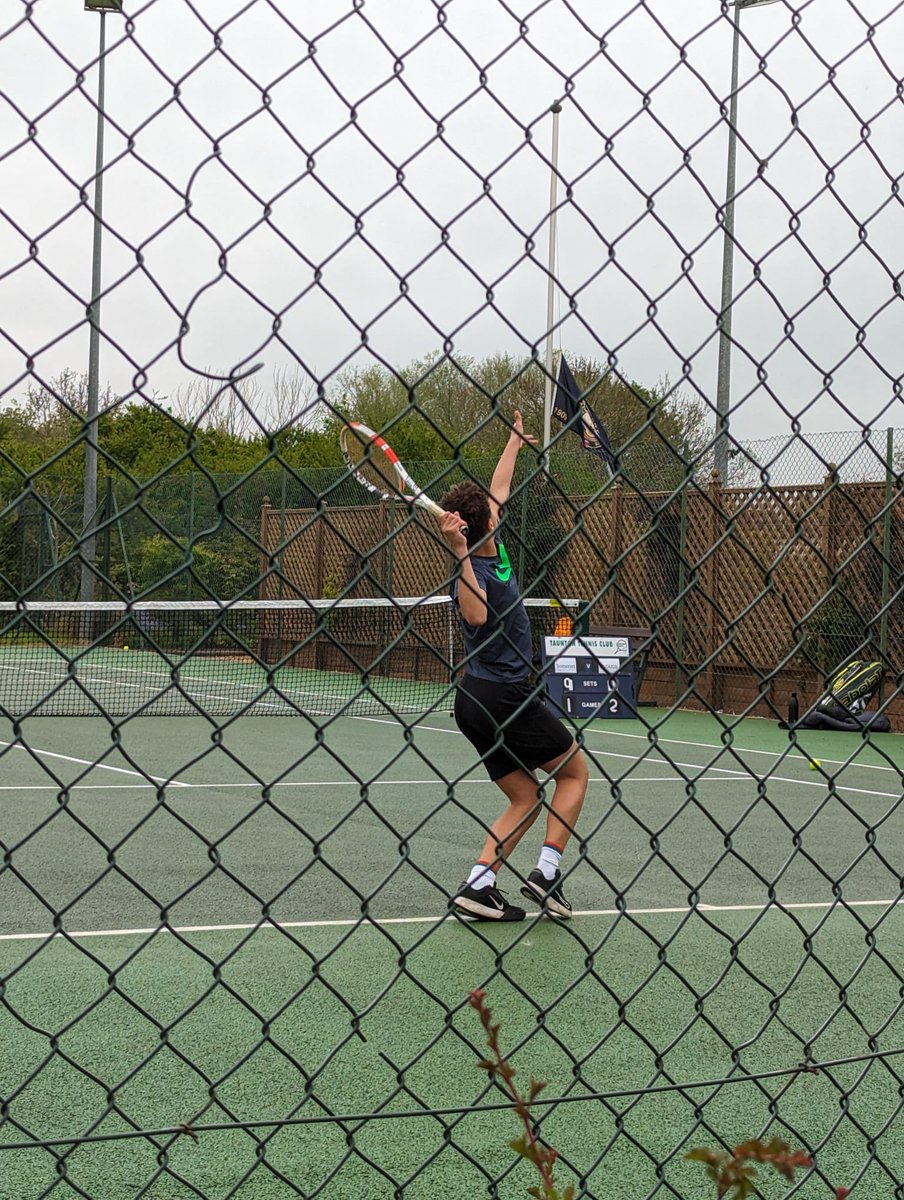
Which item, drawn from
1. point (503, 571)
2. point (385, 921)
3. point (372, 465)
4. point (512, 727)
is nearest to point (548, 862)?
point (512, 727)

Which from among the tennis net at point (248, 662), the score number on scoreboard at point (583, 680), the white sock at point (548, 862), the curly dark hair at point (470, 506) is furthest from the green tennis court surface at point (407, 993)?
the tennis net at point (248, 662)

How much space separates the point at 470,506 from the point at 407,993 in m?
1.39

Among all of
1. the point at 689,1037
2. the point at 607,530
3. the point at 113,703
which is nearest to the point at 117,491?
the point at 113,703

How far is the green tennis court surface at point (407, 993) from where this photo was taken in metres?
2.33

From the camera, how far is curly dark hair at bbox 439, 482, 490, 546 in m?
4.12

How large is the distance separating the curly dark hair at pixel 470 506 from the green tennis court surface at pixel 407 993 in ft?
3.15

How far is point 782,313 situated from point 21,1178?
206cm

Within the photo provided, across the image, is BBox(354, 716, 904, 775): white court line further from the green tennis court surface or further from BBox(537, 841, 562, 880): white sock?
BBox(537, 841, 562, 880): white sock

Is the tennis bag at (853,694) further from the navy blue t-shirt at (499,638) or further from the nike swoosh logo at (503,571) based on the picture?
the nike swoosh logo at (503,571)

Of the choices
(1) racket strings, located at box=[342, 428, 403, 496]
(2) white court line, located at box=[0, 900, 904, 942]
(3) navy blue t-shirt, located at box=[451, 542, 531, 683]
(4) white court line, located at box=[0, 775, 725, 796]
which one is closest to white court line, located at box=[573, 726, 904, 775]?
(4) white court line, located at box=[0, 775, 725, 796]

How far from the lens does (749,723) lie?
1314 centimetres

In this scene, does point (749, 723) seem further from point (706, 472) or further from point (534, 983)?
point (534, 983)

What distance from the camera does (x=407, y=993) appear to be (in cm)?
402

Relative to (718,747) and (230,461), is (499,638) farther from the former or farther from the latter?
(230,461)
